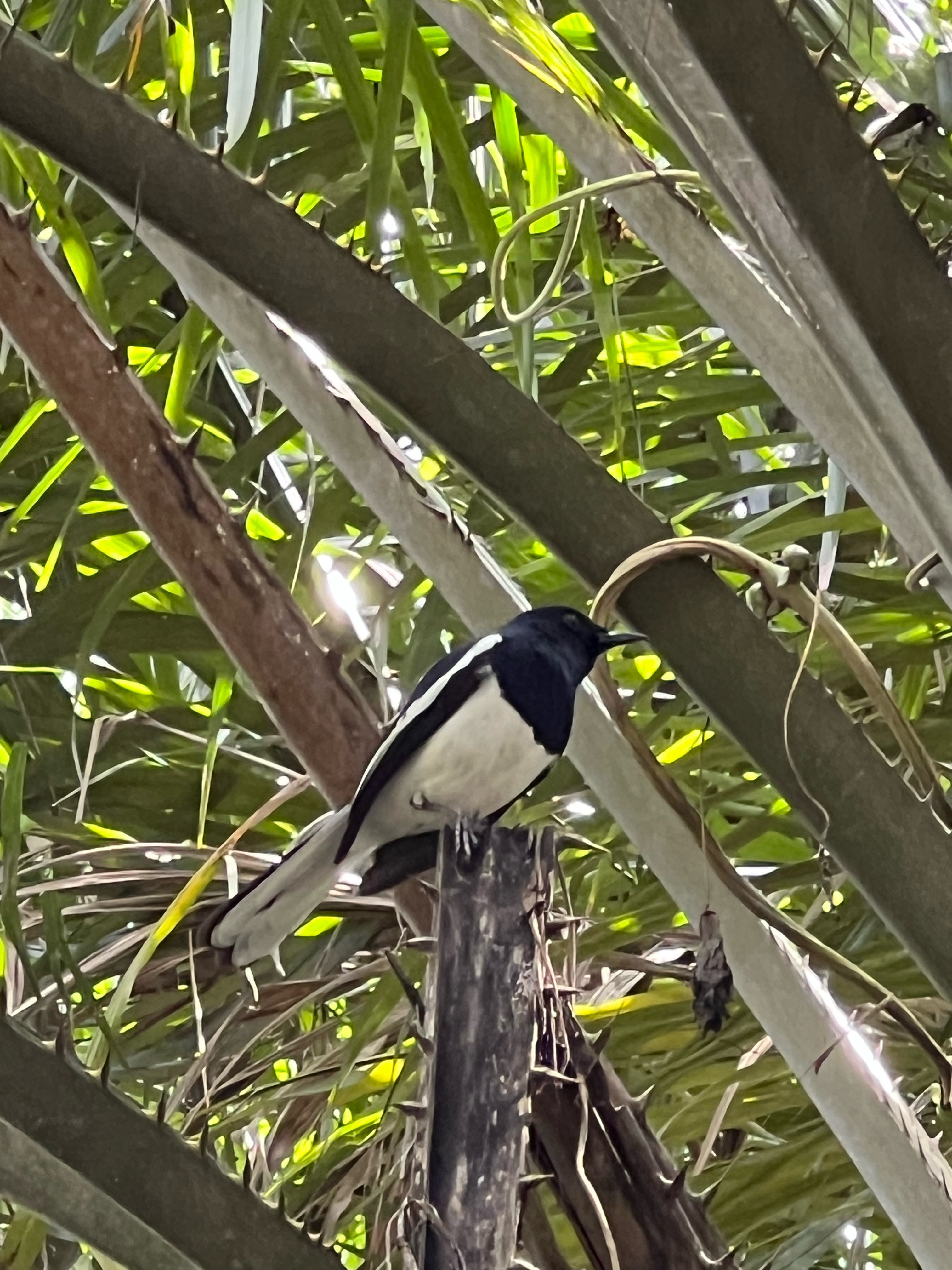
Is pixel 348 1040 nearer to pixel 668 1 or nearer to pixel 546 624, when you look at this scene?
pixel 546 624

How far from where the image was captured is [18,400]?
1554 mm

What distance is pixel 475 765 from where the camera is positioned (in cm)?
146

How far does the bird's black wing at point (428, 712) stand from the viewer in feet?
3.84

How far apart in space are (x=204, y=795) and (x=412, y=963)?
206mm

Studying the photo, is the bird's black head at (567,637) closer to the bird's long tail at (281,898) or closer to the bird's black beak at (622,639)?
the bird's black beak at (622,639)

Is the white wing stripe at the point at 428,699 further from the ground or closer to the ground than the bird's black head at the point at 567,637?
further from the ground

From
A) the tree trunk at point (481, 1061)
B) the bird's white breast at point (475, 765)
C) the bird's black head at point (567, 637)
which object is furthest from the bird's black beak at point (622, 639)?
the tree trunk at point (481, 1061)

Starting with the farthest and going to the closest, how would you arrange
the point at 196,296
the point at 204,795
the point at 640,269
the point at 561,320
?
the point at 561,320 < the point at 640,269 < the point at 204,795 < the point at 196,296

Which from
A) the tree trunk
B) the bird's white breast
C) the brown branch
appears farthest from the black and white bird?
the tree trunk

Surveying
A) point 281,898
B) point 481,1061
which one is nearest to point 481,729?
point 281,898

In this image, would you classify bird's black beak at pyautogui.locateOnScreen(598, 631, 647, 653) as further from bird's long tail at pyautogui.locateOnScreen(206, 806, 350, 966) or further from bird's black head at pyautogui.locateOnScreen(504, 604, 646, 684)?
bird's long tail at pyautogui.locateOnScreen(206, 806, 350, 966)

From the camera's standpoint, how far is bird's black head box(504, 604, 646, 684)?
4.04ft

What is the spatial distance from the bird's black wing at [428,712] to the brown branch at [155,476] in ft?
0.56

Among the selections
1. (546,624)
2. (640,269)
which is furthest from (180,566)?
(640,269)
